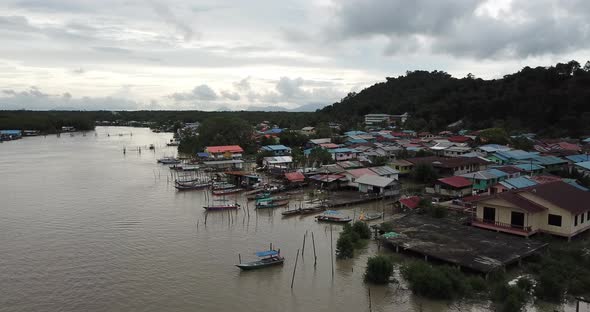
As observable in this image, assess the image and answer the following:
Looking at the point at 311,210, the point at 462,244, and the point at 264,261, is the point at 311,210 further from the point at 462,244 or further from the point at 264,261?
the point at 462,244

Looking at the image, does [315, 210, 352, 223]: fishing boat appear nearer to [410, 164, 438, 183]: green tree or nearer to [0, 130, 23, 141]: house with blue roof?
[410, 164, 438, 183]: green tree

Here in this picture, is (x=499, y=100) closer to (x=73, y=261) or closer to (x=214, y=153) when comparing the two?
(x=214, y=153)

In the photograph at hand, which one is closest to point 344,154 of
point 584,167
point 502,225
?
point 584,167

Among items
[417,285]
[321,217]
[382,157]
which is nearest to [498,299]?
[417,285]

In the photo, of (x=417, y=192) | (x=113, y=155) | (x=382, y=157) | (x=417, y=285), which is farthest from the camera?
(x=113, y=155)

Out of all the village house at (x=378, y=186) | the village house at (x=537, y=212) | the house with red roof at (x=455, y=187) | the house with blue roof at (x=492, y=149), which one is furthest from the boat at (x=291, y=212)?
the house with blue roof at (x=492, y=149)

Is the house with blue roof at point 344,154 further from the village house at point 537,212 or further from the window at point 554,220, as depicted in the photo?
the window at point 554,220
